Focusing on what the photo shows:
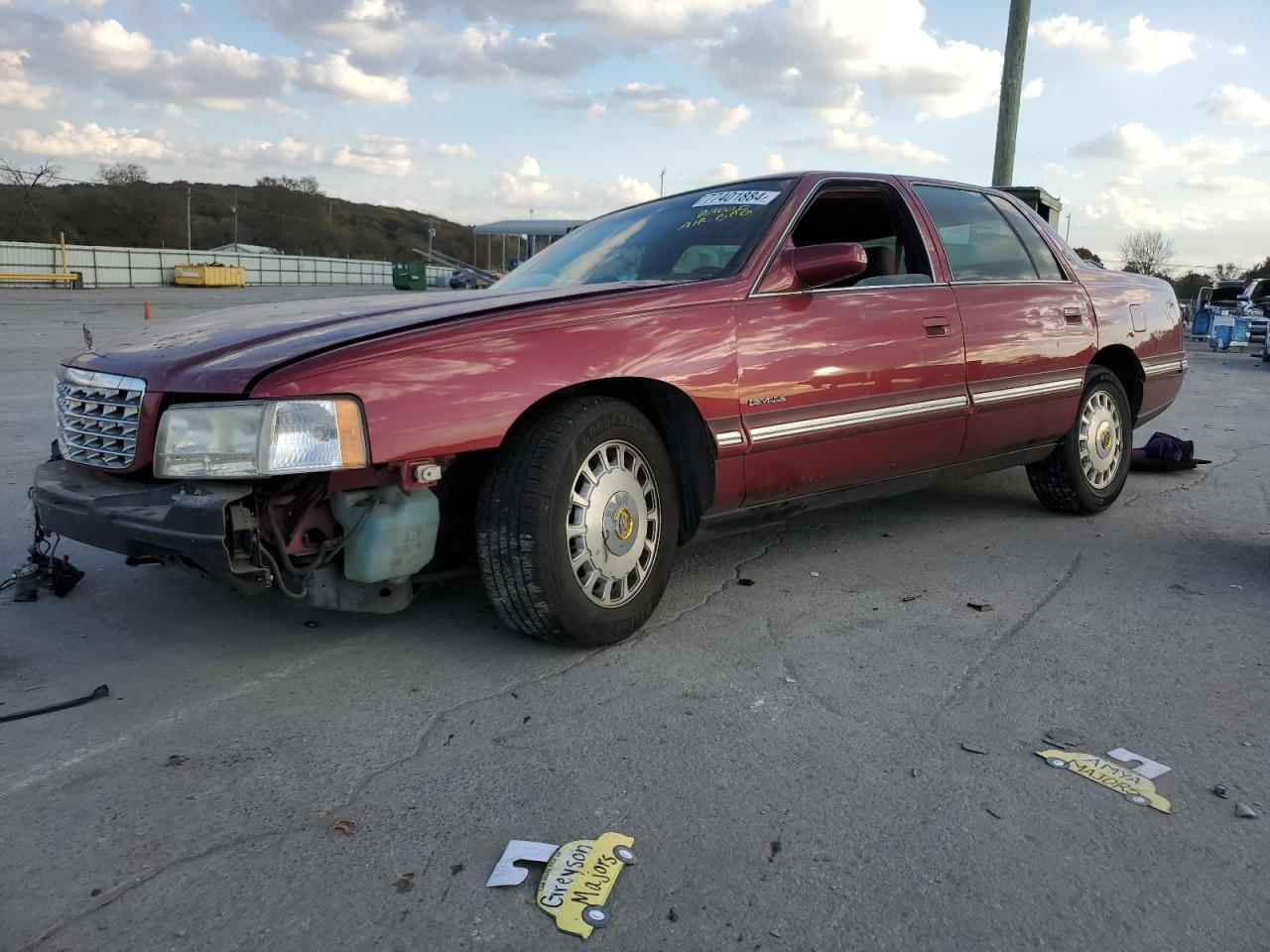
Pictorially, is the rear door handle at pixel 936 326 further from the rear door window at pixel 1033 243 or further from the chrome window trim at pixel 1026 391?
the rear door window at pixel 1033 243

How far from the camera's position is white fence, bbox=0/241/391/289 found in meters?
44.4

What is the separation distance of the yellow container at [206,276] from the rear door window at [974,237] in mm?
49498

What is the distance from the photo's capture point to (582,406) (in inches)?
121

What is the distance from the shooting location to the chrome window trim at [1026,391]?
431 centimetres

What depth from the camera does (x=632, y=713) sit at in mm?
2729

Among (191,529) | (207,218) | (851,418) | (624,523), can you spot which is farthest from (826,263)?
(207,218)

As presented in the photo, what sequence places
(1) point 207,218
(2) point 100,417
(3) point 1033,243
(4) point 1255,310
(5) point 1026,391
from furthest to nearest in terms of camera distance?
1. (1) point 207,218
2. (4) point 1255,310
3. (3) point 1033,243
4. (5) point 1026,391
5. (2) point 100,417

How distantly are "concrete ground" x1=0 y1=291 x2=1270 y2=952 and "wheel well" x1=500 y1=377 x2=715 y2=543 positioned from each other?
1.38 feet

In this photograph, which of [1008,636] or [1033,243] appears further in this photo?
[1033,243]

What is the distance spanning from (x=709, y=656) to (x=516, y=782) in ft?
3.18

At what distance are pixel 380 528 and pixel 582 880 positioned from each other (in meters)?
1.21

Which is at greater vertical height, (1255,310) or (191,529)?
(1255,310)

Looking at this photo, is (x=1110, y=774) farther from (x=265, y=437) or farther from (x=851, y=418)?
(x=265, y=437)

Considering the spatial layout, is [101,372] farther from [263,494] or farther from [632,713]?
[632,713]
